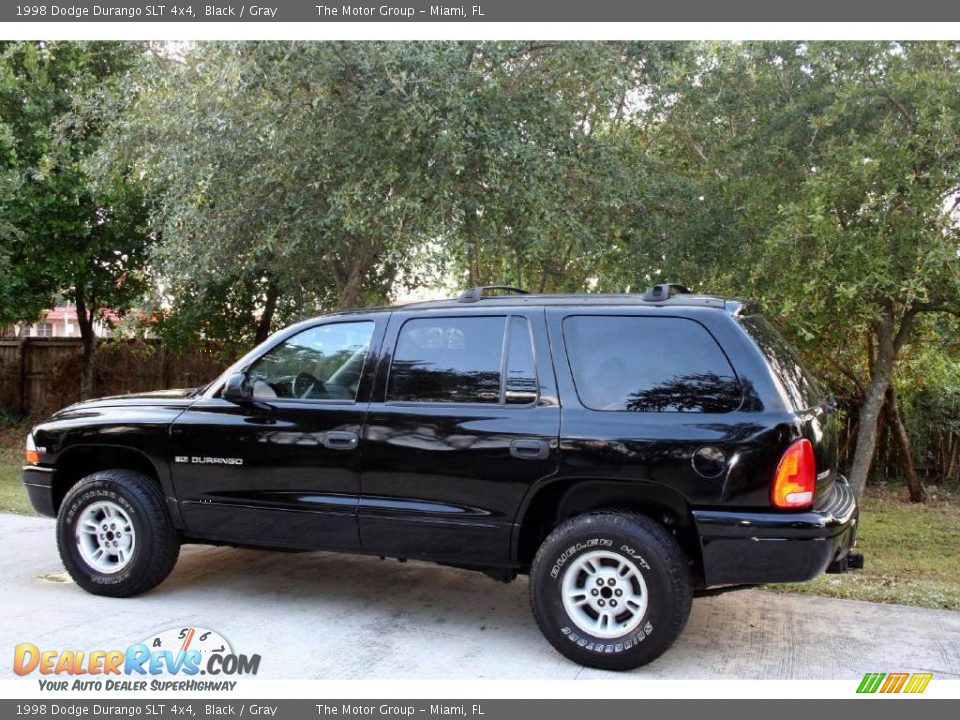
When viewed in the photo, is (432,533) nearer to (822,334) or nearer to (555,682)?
(555,682)

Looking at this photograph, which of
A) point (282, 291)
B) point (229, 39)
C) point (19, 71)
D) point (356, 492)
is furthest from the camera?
point (19, 71)

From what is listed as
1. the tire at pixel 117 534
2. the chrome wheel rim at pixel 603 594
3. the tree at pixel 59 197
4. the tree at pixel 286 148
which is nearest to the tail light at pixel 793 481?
the chrome wheel rim at pixel 603 594

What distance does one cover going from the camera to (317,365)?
5.85 metres

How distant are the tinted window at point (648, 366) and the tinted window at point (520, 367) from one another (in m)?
0.23

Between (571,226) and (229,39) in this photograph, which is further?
(571,226)

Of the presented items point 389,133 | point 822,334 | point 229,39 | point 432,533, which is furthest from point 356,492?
point 822,334

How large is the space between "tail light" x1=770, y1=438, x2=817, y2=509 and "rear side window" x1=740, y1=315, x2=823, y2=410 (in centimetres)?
27

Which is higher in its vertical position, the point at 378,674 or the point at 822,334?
the point at 822,334

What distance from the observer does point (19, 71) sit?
13414mm

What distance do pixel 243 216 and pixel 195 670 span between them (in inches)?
210

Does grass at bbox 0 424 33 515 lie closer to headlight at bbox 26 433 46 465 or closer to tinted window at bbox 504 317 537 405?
headlight at bbox 26 433 46 465

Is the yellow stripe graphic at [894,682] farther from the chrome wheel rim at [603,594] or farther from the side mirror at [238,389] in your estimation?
the side mirror at [238,389]

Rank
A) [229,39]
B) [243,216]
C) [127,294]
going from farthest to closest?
[127,294], [243,216], [229,39]

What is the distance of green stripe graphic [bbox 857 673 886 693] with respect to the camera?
4.71 m
